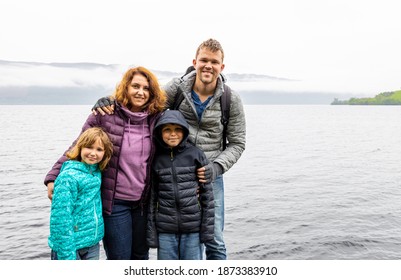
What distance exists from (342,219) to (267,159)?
1489 cm

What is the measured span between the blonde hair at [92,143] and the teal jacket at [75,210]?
A: 105 mm

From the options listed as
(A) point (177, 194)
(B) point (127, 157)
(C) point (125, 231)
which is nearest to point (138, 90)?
(B) point (127, 157)

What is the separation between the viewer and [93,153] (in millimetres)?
3920

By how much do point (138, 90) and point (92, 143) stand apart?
0.80 metres

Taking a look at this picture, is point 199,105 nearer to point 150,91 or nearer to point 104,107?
point 150,91

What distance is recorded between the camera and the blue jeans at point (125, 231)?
411cm

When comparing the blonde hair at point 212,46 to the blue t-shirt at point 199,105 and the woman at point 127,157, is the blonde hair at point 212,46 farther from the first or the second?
the woman at point 127,157

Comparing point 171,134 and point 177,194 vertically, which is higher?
point 171,134

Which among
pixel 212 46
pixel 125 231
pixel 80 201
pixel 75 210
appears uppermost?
pixel 212 46

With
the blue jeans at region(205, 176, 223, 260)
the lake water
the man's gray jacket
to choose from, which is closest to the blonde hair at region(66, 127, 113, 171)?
the man's gray jacket

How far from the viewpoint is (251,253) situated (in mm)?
9156

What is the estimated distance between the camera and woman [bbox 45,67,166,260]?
13.3 ft

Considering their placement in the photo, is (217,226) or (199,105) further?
(217,226)
